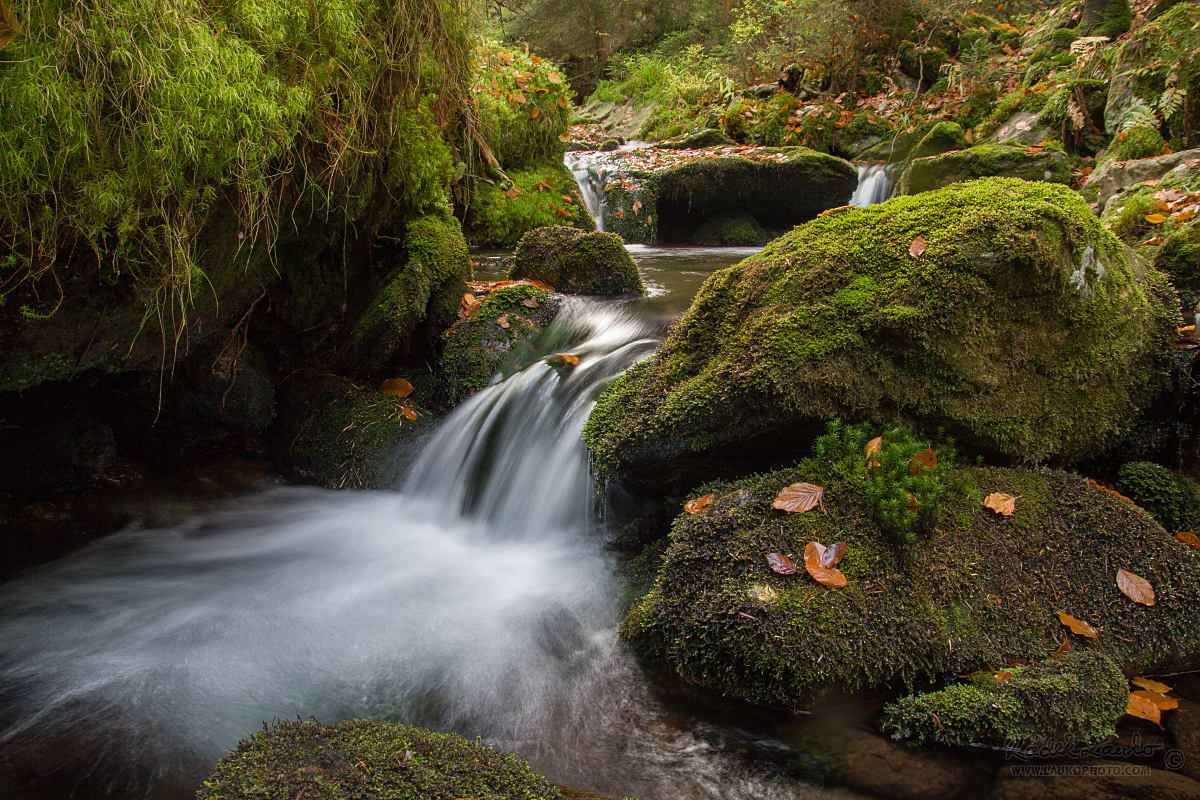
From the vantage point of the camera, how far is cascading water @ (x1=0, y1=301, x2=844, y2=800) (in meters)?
2.70

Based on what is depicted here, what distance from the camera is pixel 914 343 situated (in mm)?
3273

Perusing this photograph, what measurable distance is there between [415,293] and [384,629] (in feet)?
8.68

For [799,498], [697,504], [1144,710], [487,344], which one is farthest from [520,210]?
[1144,710]

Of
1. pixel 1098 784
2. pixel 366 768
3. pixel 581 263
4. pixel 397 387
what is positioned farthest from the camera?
pixel 581 263

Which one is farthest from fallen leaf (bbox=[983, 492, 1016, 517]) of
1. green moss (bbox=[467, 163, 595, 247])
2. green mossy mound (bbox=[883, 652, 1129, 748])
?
green moss (bbox=[467, 163, 595, 247])

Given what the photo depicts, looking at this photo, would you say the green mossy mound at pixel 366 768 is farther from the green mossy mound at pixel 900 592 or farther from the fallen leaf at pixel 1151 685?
the fallen leaf at pixel 1151 685

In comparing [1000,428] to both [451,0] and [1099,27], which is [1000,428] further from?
[1099,27]

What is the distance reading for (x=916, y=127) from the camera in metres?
11.7

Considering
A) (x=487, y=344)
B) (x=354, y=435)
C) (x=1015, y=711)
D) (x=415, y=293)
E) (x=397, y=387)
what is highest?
(x=415, y=293)

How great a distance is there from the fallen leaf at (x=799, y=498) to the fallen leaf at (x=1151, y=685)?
5.24ft

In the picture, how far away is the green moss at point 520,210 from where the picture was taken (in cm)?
852

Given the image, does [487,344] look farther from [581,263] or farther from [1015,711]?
[1015,711]

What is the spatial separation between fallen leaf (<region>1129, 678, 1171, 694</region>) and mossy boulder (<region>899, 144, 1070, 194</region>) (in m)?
6.52

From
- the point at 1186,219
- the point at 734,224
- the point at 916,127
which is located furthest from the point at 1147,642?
the point at 916,127
